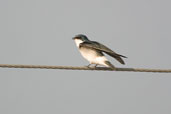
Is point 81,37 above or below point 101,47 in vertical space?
above

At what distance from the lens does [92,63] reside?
11.1 meters

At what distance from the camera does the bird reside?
10.4 meters

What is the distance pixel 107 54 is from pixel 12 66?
2.29 meters

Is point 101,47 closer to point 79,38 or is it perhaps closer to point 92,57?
point 92,57

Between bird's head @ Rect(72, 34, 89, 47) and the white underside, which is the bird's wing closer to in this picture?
the white underside

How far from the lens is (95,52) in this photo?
11.0m

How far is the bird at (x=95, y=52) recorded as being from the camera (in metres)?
10.4

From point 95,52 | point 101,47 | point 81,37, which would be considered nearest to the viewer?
point 101,47

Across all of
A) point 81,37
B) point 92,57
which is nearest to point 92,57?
point 92,57

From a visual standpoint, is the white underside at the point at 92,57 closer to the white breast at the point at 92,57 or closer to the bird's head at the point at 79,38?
the white breast at the point at 92,57

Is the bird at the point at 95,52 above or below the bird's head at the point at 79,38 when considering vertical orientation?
below

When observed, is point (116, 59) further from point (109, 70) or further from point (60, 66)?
point (60, 66)

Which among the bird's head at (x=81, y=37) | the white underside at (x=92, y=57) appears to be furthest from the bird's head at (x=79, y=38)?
the white underside at (x=92, y=57)

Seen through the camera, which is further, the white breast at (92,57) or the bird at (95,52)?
the white breast at (92,57)
